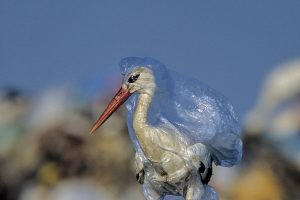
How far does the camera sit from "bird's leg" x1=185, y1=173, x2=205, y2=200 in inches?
86.5

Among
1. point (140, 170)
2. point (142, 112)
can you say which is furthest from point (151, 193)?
point (142, 112)

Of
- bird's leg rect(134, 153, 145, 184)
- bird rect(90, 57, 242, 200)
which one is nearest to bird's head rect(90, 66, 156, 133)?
bird rect(90, 57, 242, 200)

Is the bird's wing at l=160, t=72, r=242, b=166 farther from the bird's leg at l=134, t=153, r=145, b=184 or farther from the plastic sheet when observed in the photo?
the bird's leg at l=134, t=153, r=145, b=184

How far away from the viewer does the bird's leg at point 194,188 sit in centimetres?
220

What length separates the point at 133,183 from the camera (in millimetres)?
5395

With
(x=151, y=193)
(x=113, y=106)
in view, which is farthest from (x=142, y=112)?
(x=151, y=193)

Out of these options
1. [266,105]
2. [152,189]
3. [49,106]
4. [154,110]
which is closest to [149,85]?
[154,110]

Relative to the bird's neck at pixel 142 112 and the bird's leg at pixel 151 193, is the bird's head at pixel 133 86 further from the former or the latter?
the bird's leg at pixel 151 193

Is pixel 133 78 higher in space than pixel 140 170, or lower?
higher

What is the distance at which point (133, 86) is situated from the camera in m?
2.29

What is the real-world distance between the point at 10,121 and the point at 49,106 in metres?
0.23

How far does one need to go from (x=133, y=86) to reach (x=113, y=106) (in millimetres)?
A: 64

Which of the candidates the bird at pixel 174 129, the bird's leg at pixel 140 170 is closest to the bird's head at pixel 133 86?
the bird at pixel 174 129

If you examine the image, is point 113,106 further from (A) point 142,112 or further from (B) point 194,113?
(B) point 194,113
